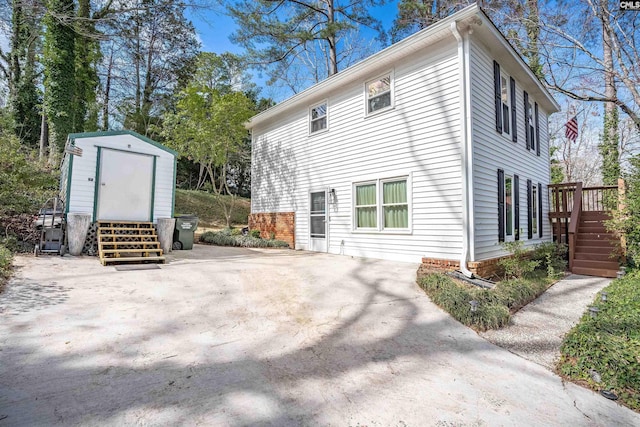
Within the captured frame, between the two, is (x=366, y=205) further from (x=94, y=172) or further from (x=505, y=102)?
(x=94, y=172)

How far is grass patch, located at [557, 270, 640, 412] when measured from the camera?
2.38 m

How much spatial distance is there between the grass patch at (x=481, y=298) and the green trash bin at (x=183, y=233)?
6679mm

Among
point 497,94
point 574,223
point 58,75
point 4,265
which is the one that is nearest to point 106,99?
point 58,75

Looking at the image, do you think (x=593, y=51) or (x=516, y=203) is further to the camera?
(x=593, y=51)

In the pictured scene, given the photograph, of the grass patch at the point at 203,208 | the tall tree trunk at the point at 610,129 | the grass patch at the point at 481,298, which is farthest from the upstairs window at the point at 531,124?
the grass patch at the point at 203,208

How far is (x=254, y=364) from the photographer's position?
2.61 meters

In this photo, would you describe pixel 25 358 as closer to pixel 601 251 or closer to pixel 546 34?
Result: pixel 601 251

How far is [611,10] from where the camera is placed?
1194 centimetres

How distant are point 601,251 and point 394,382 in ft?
27.4

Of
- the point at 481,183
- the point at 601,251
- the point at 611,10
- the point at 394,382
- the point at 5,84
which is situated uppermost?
the point at 611,10

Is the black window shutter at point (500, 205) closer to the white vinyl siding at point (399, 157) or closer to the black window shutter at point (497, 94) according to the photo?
the black window shutter at point (497, 94)

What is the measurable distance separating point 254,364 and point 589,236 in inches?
384

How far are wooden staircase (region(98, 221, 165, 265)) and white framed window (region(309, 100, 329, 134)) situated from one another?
5.43 meters

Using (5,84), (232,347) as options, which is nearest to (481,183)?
(232,347)
